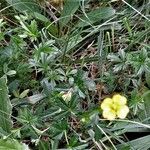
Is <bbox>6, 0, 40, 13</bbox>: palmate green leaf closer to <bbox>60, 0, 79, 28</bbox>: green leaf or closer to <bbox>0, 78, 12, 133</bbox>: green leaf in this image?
<bbox>60, 0, 79, 28</bbox>: green leaf

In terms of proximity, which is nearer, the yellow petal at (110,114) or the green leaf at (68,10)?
the yellow petal at (110,114)

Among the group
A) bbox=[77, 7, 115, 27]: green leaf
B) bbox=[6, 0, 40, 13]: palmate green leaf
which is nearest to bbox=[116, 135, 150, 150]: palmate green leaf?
bbox=[77, 7, 115, 27]: green leaf

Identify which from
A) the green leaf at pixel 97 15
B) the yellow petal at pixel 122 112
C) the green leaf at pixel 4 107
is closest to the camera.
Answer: the yellow petal at pixel 122 112

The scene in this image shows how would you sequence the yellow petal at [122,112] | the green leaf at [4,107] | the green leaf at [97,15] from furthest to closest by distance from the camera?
the green leaf at [97,15] → the green leaf at [4,107] → the yellow petal at [122,112]

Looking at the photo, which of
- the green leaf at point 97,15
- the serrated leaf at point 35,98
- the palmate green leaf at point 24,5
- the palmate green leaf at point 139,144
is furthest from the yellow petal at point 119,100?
the palmate green leaf at point 24,5

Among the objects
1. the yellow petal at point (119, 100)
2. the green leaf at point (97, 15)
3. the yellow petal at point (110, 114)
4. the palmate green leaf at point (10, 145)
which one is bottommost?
the palmate green leaf at point (10, 145)

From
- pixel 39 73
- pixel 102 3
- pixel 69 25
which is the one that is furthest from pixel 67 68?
pixel 102 3

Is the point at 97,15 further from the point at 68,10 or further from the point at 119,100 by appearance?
the point at 119,100

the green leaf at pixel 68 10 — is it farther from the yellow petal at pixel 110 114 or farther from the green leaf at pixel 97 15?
the yellow petal at pixel 110 114
